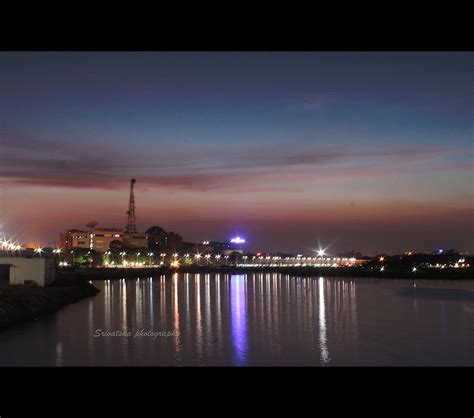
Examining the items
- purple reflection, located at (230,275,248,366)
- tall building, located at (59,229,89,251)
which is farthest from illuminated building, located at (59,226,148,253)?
purple reflection, located at (230,275,248,366)

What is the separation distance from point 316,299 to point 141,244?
155ft

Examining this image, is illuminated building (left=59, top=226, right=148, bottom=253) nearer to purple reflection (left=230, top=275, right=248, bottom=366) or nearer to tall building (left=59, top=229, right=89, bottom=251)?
tall building (left=59, top=229, right=89, bottom=251)

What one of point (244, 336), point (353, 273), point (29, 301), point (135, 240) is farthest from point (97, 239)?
point (244, 336)

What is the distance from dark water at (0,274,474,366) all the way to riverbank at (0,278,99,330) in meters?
0.36

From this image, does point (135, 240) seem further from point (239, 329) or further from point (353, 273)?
point (239, 329)

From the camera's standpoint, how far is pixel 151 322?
1650 cm

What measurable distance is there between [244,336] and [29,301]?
20.5 ft

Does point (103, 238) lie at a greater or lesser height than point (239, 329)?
greater

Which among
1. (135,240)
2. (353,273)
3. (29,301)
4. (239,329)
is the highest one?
(135,240)

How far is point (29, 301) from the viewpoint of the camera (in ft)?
51.0

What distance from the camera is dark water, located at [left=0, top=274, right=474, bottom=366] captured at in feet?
34.7
